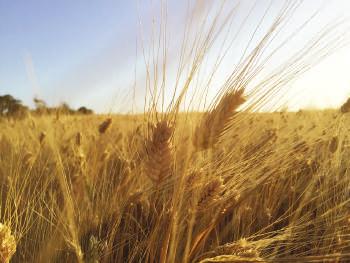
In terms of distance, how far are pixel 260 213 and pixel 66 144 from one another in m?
1.81

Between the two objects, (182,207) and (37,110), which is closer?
(182,207)

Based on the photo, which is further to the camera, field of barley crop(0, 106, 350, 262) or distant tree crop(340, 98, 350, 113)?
distant tree crop(340, 98, 350, 113)

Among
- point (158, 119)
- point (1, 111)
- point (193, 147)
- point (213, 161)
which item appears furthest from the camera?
point (1, 111)

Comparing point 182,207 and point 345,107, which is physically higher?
point 345,107

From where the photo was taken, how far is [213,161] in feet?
3.87

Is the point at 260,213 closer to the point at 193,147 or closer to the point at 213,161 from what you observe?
the point at 213,161

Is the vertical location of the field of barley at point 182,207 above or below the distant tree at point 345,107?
below

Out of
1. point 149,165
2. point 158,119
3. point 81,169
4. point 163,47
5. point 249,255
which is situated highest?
point 163,47

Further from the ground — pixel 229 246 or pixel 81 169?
pixel 81 169

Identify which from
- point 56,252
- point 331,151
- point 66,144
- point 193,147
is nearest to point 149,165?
point 193,147

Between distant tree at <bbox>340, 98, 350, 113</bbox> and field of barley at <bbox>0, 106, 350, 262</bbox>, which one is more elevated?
distant tree at <bbox>340, 98, 350, 113</bbox>

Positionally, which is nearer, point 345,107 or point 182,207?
point 182,207

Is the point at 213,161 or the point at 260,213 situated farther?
the point at 260,213

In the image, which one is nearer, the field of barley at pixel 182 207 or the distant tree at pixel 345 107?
the field of barley at pixel 182 207
